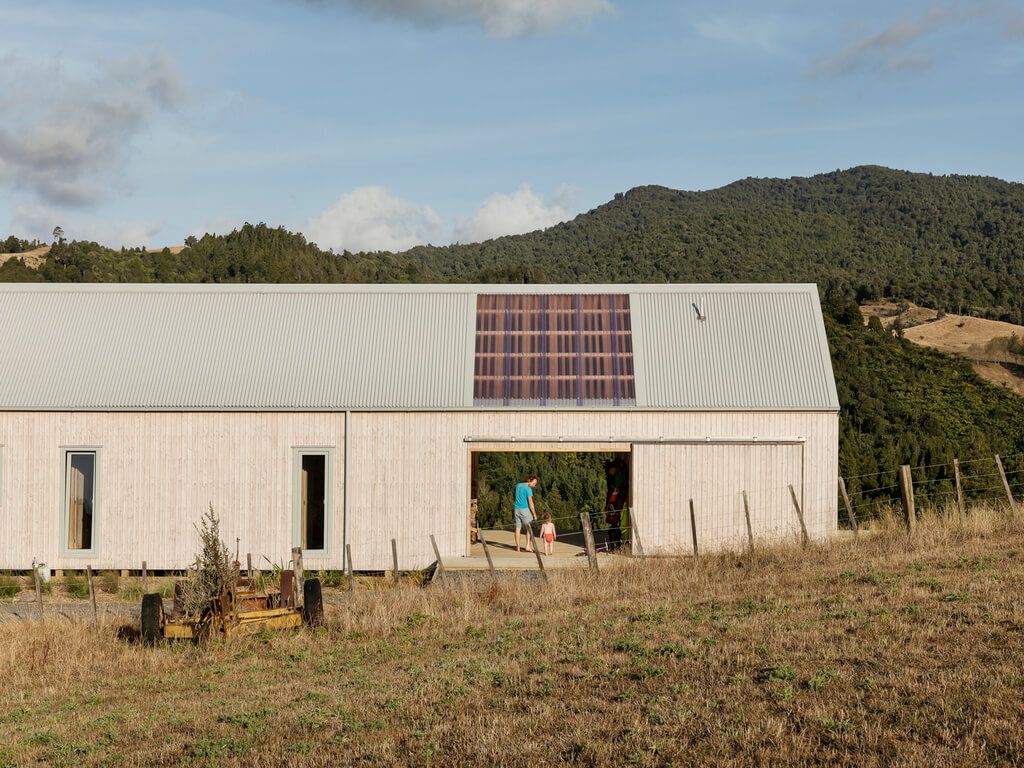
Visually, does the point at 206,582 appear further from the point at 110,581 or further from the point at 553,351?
the point at 553,351

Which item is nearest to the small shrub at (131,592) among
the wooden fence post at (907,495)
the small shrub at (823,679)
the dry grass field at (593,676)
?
the dry grass field at (593,676)

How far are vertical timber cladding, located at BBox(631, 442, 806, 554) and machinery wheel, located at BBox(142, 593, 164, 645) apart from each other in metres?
9.19

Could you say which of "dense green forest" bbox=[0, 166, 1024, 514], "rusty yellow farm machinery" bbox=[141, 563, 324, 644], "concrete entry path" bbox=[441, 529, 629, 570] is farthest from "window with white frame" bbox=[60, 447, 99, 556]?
"dense green forest" bbox=[0, 166, 1024, 514]

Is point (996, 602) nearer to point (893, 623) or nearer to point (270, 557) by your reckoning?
point (893, 623)

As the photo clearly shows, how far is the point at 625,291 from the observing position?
21.5 meters

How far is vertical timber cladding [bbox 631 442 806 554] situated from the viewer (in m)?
18.9

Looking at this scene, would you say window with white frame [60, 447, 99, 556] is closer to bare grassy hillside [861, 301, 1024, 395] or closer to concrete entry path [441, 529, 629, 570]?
concrete entry path [441, 529, 629, 570]

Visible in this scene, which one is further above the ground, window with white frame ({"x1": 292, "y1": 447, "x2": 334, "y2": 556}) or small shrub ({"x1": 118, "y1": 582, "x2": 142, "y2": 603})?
window with white frame ({"x1": 292, "y1": 447, "x2": 334, "y2": 556})

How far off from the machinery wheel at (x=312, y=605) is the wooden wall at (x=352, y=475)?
19.2 ft

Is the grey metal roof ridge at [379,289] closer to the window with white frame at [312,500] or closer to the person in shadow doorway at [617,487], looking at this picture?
the person in shadow doorway at [617,487]

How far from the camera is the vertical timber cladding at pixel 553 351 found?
19500mm

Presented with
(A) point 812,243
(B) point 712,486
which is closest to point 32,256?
(A) point 812,243

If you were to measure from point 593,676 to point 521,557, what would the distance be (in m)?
10.2

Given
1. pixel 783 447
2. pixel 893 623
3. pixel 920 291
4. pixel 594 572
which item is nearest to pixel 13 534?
pixel 594 572
